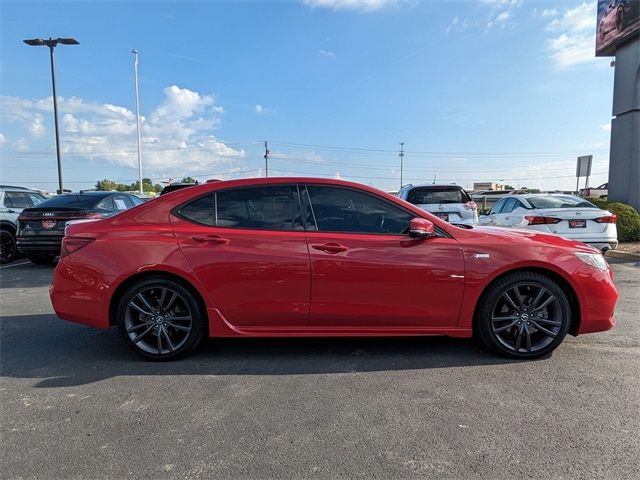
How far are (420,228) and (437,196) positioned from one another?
5191 millimetres

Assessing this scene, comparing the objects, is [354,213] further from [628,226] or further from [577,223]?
[628,226]

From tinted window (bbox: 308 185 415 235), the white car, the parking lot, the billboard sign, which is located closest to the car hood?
tinted window (bbox: 308 185 415 235)

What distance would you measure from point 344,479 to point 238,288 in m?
1.82

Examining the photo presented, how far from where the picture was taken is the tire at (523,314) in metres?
3.67

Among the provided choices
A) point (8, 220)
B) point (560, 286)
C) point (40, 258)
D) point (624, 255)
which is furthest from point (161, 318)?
point (624, 255)

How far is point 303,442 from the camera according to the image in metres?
2.54

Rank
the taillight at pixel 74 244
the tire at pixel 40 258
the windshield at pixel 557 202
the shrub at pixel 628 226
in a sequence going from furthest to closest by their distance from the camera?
the shrub at pixel 628 226
the tire at pixel 40 258
the windshield at pixel 557 202
the taillight at pixel 74 244

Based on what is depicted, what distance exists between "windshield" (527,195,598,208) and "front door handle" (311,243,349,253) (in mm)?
6210

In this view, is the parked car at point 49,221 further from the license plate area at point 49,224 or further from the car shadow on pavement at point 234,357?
the car shadow on pavement at point 234,357

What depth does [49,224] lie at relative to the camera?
8555 mm

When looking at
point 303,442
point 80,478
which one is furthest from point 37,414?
point 303,442

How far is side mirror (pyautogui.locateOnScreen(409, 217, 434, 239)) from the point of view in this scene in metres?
3.53

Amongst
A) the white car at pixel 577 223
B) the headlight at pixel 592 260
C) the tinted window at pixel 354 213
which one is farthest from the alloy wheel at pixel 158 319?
the white car at pixel 577 223

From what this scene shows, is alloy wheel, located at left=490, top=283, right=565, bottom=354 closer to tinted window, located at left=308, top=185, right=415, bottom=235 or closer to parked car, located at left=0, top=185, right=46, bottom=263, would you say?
tinted window, located at left=308, top=185, right=415, bottom=235
